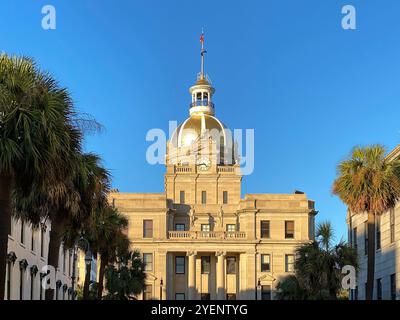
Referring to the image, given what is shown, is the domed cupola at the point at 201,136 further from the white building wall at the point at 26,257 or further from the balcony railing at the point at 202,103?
the white building wall at the point at 26,257

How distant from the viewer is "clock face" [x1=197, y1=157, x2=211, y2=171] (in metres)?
97.9

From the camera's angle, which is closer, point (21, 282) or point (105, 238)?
point (21, 282)

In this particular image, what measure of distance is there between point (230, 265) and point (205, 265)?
3187mm

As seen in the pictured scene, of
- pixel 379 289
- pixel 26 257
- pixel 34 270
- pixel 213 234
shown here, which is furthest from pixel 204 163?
pixel 26 257

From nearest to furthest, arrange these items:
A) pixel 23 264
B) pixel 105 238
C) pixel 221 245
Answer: pixel 23 264 → pixel 105 238 → pixel 221 245

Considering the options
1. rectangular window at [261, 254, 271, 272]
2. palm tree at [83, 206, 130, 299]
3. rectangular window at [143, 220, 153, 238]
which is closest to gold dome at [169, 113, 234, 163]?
rectangular window at [143, 220, 153, 238]

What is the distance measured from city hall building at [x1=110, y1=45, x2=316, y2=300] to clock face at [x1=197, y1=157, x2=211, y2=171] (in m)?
1.09

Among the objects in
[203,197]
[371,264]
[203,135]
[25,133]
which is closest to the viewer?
[25,133]

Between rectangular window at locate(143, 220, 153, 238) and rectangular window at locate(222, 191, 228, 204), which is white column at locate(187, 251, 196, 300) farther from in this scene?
rectangular window at locate(222, 191, 228, 204)

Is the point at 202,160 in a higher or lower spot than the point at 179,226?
higher

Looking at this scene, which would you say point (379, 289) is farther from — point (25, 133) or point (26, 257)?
point (25, 133)

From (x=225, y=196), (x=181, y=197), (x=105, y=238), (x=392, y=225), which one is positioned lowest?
(x=105, y=238)

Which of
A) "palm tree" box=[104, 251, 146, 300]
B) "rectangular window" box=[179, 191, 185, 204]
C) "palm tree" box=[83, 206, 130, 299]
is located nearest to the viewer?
"palm tree" box=[83, 206, 130, 299]

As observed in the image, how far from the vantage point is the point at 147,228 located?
8931cm
